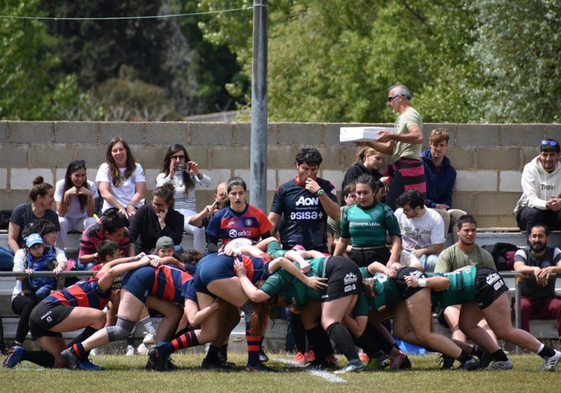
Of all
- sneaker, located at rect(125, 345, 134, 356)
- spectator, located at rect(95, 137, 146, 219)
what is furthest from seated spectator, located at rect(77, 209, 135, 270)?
sneaker, located at rect(125, 345, 134, 356)

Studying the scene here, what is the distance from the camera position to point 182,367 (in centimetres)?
1023

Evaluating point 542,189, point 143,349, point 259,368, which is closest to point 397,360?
point 259,368

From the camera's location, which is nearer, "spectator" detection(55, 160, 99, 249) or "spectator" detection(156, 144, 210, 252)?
"spectator" detection(55, 160, 99, 249)

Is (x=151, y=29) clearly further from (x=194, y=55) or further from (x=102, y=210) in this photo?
(x=102, y=210)

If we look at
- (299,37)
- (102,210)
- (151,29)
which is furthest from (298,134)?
(151,29)

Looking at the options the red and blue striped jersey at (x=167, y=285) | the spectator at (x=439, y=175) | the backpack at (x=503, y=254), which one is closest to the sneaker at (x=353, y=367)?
the red and blue striped jersey at (x=167, y=285)

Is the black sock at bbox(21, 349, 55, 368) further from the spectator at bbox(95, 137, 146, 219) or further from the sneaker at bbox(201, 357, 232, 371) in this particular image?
the spectator at bbox(95, 137, 146, 219)

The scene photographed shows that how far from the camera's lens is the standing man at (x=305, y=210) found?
37.7 feet

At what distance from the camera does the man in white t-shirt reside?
1187 centimetres

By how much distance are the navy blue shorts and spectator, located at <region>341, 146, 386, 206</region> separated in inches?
145

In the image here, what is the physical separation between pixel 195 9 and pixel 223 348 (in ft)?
153

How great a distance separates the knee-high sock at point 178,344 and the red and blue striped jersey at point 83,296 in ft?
3.15

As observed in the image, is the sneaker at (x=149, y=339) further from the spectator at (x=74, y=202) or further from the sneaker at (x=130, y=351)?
the spectator at (x=74, y=202)

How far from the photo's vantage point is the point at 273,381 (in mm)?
9117
